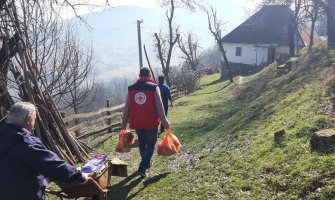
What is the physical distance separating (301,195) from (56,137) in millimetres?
6190

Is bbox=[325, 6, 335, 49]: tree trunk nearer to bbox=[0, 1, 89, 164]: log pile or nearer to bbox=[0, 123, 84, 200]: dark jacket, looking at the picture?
bbox=[0, 1, 89, 164]: log pile

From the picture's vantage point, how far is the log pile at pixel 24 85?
8414 mm

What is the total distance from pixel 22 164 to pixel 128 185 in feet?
12.8

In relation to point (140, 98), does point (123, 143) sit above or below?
below

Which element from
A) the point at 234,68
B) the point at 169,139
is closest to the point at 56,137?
the point at 169,139

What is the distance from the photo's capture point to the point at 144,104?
23.7 feet

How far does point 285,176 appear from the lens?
19.7ft

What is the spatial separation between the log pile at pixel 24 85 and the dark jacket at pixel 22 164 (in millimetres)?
4621

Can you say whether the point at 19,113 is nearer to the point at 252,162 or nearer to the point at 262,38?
the point at 252,162

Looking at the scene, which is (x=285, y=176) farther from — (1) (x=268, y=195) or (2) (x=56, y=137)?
(2) (x=56, y=137)

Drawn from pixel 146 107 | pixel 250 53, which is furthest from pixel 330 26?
pixel 250 53

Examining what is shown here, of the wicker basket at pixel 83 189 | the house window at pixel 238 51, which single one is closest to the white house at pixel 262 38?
the house window at pixel 238 51

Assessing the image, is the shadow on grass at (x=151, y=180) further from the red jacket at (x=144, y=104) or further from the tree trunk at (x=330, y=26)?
the tree trunk at (x=330, y=26)

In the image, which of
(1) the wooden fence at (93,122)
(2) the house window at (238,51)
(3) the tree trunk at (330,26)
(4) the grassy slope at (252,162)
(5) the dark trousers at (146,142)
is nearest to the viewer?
(4) the grassy slope at (252,162)
